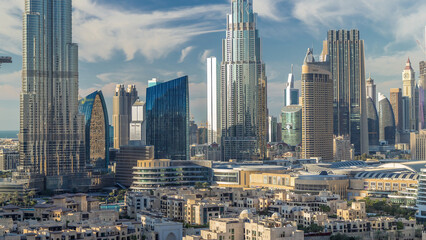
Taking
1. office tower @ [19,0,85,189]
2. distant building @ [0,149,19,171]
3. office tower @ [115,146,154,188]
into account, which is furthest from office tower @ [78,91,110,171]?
distant building @ [0,149,19,171]

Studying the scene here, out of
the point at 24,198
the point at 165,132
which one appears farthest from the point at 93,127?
the point at 24,198

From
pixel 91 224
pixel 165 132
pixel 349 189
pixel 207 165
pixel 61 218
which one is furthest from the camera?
pixel 165 132

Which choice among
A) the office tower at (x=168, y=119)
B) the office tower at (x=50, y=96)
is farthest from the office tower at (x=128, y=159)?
the office tower at (x=168, y=119)

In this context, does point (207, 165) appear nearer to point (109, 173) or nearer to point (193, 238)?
point (109, 173)

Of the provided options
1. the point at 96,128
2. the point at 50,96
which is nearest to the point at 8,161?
the point at 96,128

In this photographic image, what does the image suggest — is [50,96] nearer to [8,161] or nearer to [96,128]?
[96,128]

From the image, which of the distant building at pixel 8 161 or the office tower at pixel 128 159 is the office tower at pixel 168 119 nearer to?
the office tower at pixel 128 159
